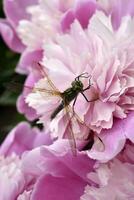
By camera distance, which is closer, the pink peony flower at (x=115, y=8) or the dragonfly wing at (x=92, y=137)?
the dragonfly wing at (x=92, y=137)

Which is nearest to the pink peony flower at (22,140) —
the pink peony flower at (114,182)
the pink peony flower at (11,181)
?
the pink peony flower at (11,181)

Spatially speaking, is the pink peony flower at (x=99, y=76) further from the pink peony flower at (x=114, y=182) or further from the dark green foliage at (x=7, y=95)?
the dark green foliage at (x=7, y=95)

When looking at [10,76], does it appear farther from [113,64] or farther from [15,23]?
[113,64]

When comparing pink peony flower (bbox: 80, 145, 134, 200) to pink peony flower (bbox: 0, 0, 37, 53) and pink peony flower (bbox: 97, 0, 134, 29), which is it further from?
pink peony flower (bbox: 0, 0, 37, 53)

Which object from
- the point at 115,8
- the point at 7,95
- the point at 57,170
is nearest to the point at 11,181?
A: the point at 57,170

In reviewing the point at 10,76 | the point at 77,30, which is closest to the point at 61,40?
the point at 77,30
